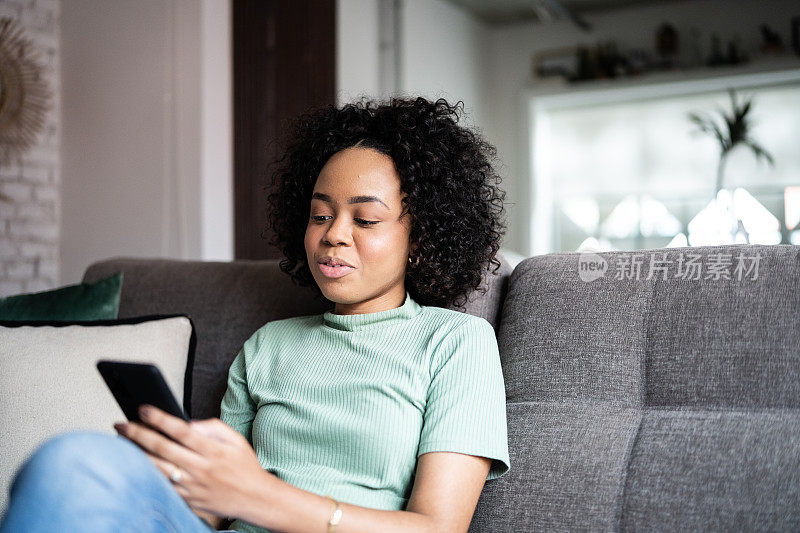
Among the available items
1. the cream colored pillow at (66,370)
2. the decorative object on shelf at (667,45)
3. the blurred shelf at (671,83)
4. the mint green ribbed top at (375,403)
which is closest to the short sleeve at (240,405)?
the mint green ribbed top at (375,403)

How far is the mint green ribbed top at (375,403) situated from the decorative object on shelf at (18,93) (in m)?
3.03

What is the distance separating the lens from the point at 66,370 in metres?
1.52

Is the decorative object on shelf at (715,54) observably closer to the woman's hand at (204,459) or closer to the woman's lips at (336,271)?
the woman's lips at (336,271)

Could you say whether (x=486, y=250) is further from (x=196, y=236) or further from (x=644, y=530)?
(x=196, y=236)

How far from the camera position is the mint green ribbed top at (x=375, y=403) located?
1.17m

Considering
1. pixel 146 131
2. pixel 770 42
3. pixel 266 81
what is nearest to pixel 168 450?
pixel 146 131

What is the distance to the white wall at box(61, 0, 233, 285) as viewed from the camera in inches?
142

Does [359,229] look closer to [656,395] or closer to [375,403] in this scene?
[375,403]

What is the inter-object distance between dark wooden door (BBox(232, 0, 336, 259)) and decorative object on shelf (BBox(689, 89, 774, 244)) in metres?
3.54

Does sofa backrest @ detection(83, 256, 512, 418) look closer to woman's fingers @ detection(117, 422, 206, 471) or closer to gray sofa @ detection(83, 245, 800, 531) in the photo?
gray sofa @ detection(83, 245, 800, 531)

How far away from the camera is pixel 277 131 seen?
399cm

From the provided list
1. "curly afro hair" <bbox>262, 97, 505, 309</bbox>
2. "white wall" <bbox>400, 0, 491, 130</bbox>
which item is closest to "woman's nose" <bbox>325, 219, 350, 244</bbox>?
"curly afro hair" <bbox>262, 97, 505, 309</bbox>

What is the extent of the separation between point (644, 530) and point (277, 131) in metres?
3.22

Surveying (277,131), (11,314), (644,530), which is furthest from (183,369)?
(277,131)
